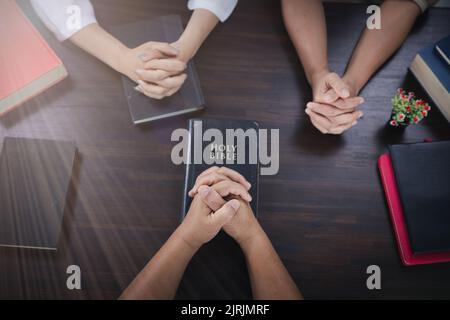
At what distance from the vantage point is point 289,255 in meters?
1.00

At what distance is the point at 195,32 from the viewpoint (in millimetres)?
1118

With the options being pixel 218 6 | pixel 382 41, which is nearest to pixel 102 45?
pixel 218 6

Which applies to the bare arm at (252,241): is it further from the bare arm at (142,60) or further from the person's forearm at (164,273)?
the bare arm at (142,60)

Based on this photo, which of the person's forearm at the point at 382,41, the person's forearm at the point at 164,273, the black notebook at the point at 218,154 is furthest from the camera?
the person's forearm at the point at 382,41

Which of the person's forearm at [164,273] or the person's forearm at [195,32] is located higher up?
the person's forearm at [195,32]

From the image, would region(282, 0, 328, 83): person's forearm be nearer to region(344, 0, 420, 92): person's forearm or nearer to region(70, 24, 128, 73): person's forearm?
region(344, 0, 420, 92): person's forearm

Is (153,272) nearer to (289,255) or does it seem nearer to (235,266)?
(235,266)

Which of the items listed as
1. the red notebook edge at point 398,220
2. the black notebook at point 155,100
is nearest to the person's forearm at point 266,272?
the red notebook edge at point 398,220

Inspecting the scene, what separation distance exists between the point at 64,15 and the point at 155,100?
34 centimetres

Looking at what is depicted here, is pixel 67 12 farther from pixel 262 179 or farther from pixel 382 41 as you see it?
pixel 382 41

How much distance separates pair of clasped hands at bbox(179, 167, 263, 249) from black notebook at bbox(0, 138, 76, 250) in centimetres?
32

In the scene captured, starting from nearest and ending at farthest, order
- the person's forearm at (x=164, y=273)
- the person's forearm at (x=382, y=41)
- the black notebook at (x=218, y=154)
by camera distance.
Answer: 1. the person's forearm at (x=164, y=273)
2. the black notebook at (x=218, y=154)
3. the person's forearm at (x=382, y=41)

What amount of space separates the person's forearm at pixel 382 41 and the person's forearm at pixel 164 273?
26.1 inches

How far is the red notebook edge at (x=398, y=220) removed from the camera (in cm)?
98
